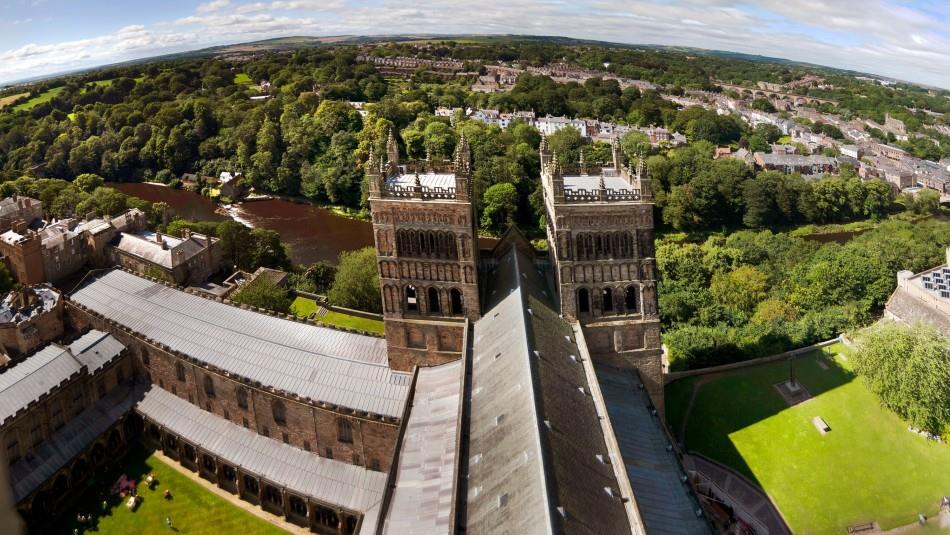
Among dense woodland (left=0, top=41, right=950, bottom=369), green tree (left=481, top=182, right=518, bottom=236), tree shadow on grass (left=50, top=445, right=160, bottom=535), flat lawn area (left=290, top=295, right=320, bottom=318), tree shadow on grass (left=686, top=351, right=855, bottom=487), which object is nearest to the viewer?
tree shadow on grass (left=50, top=445, right=160, bottom=535)

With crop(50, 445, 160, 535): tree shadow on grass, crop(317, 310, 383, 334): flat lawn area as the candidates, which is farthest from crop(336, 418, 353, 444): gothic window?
crop(317, 310, 383, 334): flat lawn area

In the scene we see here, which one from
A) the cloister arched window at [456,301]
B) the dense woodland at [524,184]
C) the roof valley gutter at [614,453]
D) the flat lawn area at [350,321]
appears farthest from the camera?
the dense woodland at [524,184]

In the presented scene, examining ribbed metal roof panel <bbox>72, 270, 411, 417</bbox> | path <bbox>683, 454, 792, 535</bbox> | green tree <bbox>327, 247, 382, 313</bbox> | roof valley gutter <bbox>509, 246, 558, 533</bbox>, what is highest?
roof valley gutter <bbox>509, 246, 558, 533</bbox>

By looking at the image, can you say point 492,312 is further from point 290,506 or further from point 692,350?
point 692,350

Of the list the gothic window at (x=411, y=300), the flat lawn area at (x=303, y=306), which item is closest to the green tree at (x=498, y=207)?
the flat lawn area at (x=303, y=306)

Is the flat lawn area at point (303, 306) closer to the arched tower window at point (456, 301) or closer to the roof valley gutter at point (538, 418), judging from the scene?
the arched tower window at point (456, 301)

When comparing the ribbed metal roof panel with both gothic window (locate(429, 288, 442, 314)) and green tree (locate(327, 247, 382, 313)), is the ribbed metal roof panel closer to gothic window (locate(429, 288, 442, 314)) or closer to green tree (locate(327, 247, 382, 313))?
gothic window (locate(429, 288, 442, 314))
